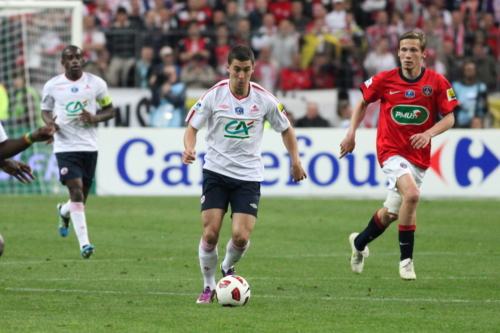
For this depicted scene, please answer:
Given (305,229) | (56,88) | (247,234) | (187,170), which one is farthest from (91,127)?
(187,170)

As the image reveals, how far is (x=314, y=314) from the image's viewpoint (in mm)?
6703

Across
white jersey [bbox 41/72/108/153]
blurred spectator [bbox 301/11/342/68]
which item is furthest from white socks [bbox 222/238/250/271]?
blurred spectator [bbox 301/11/342/68]

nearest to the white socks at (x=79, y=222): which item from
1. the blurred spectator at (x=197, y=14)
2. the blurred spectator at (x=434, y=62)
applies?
the blurred spectator at (x=197, y=14)

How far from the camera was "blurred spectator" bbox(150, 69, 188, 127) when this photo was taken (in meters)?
19.2

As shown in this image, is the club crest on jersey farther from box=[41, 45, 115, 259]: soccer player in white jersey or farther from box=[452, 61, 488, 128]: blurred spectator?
box=[452, 61, 488, 128]: blurred spectator

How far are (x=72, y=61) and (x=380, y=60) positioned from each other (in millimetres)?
10864

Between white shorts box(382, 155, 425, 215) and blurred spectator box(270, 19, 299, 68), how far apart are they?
12233 millimetres

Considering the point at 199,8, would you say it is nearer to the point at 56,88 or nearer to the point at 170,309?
the point at 56,88

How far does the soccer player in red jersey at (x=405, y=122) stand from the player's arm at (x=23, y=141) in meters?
3.19

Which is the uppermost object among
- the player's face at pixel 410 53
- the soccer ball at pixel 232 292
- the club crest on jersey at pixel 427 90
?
A: the player's face at pixel 410 53

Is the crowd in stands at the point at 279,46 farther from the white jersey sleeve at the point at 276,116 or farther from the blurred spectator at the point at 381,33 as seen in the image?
the white jersey sleeve at the point at 276,116

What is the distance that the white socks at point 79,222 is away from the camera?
34.1ft

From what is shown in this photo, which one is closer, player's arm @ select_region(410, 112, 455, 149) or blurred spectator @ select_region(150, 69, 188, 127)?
player's arm @ select_region(410, 112, 455, 149)

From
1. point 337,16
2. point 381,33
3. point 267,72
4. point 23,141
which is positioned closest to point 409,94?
point 23,141
